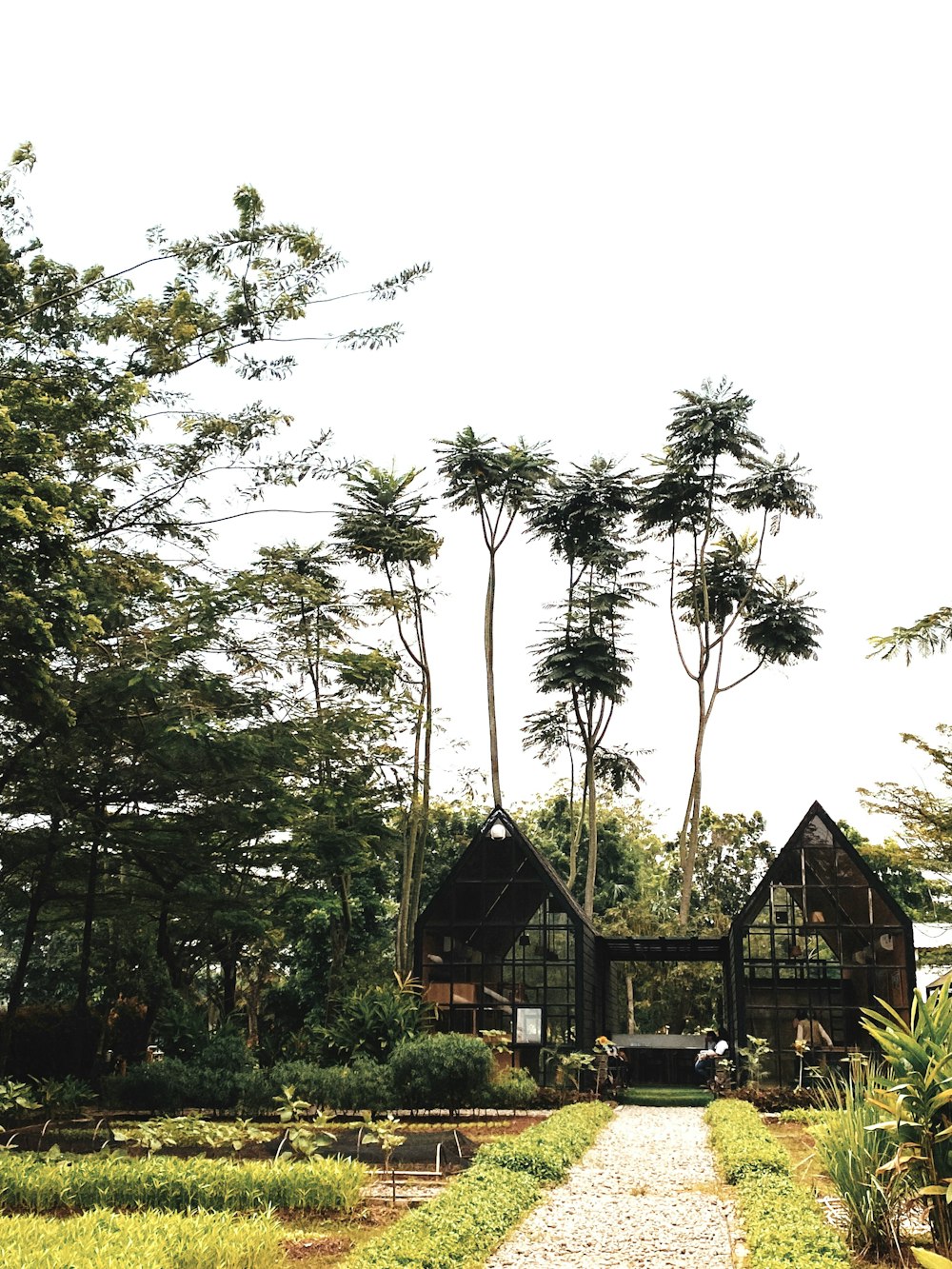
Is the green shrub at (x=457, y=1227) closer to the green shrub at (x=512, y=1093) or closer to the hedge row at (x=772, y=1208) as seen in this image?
the hedge row at (x=772, y=1208)

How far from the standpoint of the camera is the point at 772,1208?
25.2 feet

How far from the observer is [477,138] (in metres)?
7.48

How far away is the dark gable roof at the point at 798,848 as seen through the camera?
65.9ft

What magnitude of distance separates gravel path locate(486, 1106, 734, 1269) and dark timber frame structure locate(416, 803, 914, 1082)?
24.1 ft

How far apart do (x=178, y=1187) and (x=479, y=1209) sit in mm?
2107

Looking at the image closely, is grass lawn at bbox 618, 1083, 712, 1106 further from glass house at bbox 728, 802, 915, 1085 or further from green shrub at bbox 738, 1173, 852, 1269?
green shrub at bbox 738, 1173, 852, 1269

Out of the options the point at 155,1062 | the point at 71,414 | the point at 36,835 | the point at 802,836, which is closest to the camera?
the point at 71,414

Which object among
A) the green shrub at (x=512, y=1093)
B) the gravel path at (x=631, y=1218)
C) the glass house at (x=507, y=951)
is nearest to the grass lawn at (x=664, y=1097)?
the glass house at (x=507, y=951)

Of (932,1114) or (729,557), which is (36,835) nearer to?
(932,1114)

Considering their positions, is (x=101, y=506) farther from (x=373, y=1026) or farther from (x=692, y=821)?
(x=692, y=821)

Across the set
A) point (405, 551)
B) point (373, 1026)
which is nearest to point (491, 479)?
point (405, 551)

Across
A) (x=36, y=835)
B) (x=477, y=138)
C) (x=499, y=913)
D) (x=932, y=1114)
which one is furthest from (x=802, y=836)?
(x=477, y=138)

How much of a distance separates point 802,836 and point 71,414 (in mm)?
14080

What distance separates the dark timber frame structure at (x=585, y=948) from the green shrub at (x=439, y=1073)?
329cm
